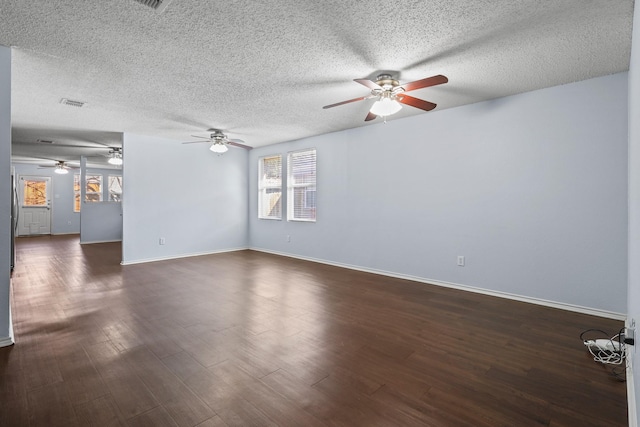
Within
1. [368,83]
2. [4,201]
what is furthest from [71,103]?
[368,83]

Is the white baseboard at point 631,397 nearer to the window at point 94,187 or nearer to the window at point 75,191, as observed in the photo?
the window at point 94,187

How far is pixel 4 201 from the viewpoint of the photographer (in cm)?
237

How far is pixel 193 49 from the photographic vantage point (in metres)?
2.52

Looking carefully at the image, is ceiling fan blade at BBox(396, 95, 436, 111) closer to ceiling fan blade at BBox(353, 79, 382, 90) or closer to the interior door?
ceiling fan blade at BBox(353, 79, 382, 90)

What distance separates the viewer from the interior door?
9.85m

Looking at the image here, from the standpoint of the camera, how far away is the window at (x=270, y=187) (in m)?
6.70

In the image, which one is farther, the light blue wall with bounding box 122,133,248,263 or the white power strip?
the light blue wall with bounding box 122,133,248,263

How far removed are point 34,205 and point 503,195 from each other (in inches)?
538

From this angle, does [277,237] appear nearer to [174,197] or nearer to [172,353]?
[174,197]

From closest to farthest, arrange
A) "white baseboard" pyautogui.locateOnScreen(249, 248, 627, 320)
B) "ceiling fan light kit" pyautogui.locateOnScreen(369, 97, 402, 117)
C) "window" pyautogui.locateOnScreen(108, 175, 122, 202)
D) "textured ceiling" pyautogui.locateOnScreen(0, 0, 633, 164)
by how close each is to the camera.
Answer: "textured ceiling" pyautogui.locateOnScreen(0, 0, 633, 164) < "ceiling fan light kit" pyautogui.locateOnScreen(369, 97, 402, 117) < "white baseboard" pyautogui.locateOnScreen(249, 248, 627, 320) < "window" pyautogui.locateOnScreen(108, 175, 122, 202)

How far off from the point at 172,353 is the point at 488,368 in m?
2.33

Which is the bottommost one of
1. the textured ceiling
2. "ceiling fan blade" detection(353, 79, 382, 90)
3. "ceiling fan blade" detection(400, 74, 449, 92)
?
"ceiling fan blade" detection(400, 74, 449, 92)

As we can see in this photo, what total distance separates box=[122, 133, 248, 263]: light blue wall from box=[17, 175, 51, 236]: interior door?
294 inches

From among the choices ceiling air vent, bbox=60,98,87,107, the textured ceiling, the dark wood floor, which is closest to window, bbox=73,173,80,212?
the textured ceiling
